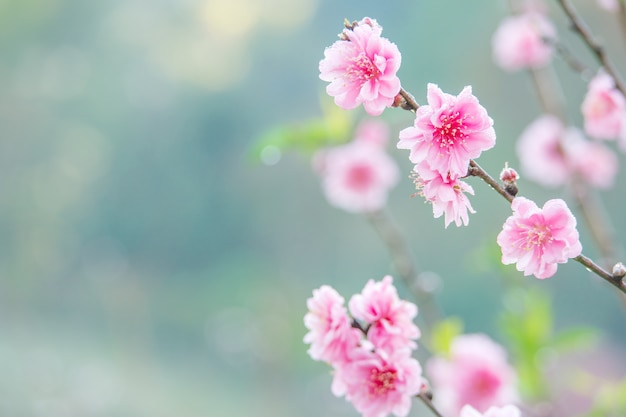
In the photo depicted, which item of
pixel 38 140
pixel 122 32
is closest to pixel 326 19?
pixel 122 32

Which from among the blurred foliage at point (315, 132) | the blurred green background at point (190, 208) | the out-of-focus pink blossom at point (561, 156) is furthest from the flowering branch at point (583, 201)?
the blurred green background at point (190, 208)

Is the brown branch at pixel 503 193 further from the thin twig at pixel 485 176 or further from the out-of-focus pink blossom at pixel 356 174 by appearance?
the out-of-focus pink blossom at pixel 356 174

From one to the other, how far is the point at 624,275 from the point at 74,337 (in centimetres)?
389

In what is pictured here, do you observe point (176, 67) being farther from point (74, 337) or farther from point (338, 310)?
point (338, 310)

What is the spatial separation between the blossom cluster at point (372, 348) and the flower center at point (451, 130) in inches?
4.7

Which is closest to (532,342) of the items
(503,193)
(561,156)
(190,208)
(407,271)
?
(407,271)

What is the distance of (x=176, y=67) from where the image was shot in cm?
432

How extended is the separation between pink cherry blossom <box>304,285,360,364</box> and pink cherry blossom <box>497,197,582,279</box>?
12 centimetres

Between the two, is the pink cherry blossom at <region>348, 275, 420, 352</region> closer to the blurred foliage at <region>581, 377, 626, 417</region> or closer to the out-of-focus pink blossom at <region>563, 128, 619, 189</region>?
the blurred foliage at <region>581, 377, 626, 417</region>

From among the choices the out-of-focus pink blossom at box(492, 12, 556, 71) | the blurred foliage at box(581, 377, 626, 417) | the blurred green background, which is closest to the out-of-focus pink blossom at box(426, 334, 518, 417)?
the blurred foliage at box(581, 377, 626, 417)

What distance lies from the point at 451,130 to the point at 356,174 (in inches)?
27.0

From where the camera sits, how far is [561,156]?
103cm

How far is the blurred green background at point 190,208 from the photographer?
3742mm

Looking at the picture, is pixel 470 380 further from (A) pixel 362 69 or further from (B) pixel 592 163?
(A) pixel 362 69
